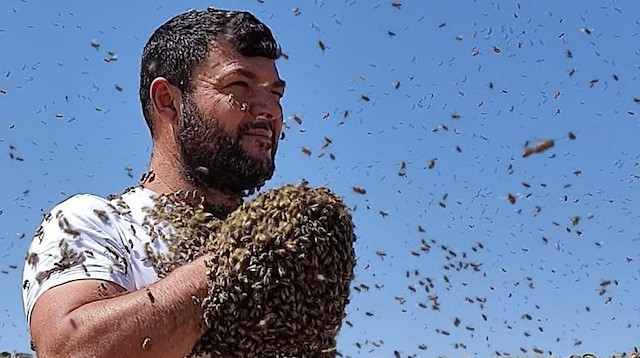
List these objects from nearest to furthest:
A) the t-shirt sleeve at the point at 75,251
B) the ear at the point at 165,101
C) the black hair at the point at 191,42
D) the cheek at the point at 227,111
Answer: the t-shirt sleeve at the point at 75,251 → the cheek at the point at 227,111 → the black hair at the point at 191,42 → the ear at the point at 165,101

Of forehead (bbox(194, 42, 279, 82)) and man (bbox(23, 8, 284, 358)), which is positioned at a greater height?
forehead (bbox(194, 42, 279, 82))

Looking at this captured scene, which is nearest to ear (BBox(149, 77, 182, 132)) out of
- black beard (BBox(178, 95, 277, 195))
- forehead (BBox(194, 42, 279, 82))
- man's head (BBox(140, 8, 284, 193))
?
man's head (BBox(140, 8, 284, 193))

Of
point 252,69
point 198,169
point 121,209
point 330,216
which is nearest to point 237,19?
point 252,69

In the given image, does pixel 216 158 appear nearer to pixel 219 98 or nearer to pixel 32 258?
pixel 219 98

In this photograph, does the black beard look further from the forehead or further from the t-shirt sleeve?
the t-shirt sleeve

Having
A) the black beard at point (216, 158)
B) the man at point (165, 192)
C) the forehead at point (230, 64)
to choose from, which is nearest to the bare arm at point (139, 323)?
the man at point (165, 192)

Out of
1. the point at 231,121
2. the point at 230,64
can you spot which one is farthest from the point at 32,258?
the point at 230,64

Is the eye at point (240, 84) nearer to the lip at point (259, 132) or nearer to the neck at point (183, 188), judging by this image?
the lip at point (259, 132)

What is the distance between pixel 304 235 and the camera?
416cm

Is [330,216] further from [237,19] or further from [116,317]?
[237,19]

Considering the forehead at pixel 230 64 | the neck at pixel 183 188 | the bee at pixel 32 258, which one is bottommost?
the bee at pixel 32 258

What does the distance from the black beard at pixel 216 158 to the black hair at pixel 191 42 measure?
9.4 inches

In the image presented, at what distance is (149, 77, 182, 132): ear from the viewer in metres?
5.71

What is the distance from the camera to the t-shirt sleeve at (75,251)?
14.8 feet
